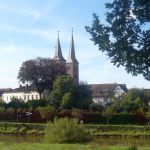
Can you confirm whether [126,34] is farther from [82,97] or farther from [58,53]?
[58,53]

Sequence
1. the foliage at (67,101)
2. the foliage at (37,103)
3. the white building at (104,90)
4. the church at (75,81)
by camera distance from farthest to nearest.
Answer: the church at (75,81) → the white building at (104,90) → the foliage at (37,103) → the foliage at (67,101)

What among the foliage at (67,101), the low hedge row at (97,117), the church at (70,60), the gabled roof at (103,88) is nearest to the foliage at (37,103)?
the foliage at (67,101)

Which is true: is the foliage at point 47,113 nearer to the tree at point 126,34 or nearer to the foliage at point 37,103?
the foliage at point 37,103

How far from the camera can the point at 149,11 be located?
8.98 m

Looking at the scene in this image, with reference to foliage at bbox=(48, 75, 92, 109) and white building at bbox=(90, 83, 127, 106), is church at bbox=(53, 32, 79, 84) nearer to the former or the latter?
white building at bbox=(90, 83, 127, 106)

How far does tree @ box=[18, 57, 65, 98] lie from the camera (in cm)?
Answer: 9412

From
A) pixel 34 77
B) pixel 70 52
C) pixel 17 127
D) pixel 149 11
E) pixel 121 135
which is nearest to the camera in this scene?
pixel 149 11

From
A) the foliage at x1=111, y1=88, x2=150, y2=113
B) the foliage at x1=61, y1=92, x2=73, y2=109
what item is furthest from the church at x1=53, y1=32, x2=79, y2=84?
the foliage at x1=111, y1=88, x2=150, y2=113

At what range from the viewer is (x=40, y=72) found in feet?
309

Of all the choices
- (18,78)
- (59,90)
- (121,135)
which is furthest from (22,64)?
(121,135)

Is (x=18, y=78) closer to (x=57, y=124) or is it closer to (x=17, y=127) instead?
(x=17, y=127)

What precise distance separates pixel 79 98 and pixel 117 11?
72.8 meters

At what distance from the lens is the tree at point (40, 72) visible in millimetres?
94125

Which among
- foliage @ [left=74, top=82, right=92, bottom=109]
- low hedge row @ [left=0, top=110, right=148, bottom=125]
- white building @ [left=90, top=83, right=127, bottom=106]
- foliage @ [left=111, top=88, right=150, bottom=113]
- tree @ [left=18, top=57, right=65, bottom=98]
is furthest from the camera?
white building @ [left=90, top=83, right=127, bottom=106]
